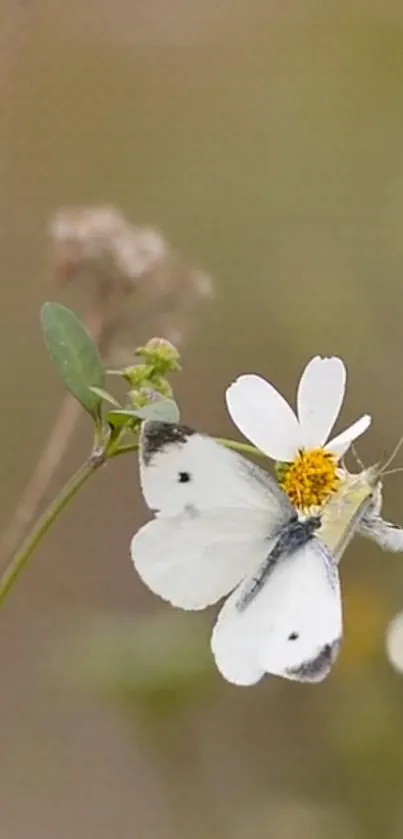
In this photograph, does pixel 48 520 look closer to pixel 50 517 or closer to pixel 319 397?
pixel 50 517

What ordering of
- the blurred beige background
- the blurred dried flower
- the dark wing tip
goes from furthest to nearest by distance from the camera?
the blurred beige background, the blurred dried flower, the dark wing tip

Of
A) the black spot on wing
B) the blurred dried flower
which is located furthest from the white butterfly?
the blurred dried flower

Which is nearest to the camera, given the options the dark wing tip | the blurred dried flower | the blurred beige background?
the dark wing tip

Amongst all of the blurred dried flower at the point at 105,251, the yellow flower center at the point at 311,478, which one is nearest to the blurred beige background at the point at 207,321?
the blurred dried flower at the point at 105,251

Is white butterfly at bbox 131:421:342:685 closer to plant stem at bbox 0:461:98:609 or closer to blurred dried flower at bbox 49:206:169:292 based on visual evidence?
plant stem at bbox 0:461:98:609

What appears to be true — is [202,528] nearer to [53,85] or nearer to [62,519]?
[62,519]

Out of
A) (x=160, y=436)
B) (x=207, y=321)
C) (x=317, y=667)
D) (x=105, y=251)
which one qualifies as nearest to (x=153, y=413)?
(x=160, y=436)

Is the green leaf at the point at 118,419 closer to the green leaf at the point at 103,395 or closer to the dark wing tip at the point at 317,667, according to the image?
the green leaf at the point at 103,395
